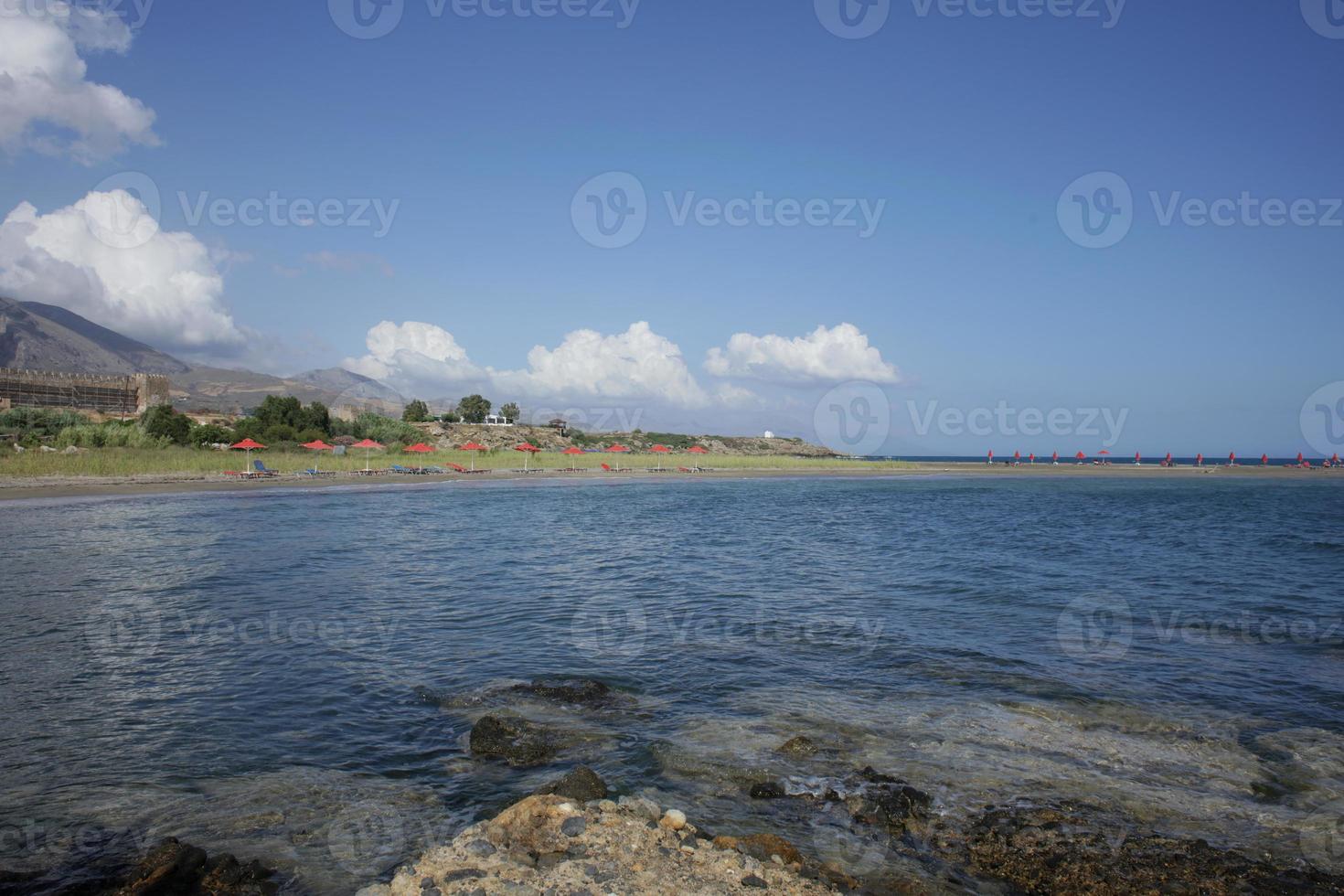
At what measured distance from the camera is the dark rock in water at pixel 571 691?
30.0 ft

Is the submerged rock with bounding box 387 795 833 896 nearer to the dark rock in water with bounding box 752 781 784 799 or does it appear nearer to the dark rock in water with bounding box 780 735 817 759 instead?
the dark rock in water with bounding box 752 781 784 799

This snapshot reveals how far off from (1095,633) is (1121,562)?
10792mm

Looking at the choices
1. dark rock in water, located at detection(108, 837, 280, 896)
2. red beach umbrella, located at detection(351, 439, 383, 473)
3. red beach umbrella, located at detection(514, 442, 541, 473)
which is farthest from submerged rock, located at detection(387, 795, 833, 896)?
red beach umbrella, located at detection(514, 442, 541, 473)

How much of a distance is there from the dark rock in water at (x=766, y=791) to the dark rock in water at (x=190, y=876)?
148 inches

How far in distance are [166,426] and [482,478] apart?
2317cm

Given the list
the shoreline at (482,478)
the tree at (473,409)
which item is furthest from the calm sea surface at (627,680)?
Answer: the tree at (473,409)

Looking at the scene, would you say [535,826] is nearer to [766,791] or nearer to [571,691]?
[766,791]

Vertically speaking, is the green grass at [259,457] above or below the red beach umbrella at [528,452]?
below

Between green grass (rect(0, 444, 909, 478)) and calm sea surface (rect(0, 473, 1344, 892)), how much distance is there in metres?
20.3

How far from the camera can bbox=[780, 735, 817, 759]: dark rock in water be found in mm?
7512

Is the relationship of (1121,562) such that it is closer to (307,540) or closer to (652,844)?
(652,844)

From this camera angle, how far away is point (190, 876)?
5.00 meters

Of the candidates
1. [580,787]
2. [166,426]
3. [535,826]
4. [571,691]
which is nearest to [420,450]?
[166,426]

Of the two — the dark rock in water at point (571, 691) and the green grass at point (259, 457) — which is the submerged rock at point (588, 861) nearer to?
the dark rock in water at point (571, 691)
